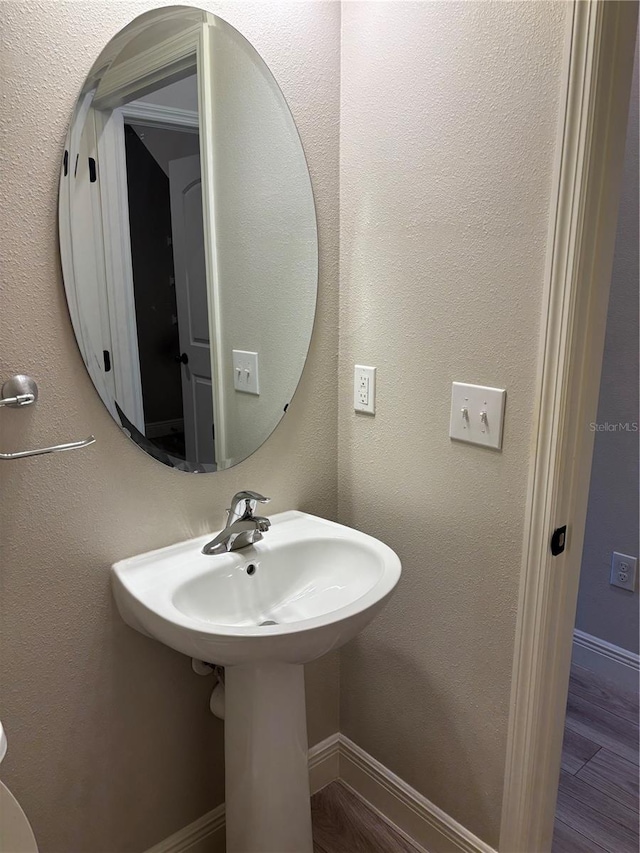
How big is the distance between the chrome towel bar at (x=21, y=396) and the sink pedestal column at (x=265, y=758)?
0.56 meters

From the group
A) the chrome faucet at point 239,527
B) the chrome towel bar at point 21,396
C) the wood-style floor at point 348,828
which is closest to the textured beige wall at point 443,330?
the wood-style floor at point 348,828

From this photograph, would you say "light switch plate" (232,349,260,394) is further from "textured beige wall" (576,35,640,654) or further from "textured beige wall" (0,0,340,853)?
"textured beige wall" (576,35,640,654)

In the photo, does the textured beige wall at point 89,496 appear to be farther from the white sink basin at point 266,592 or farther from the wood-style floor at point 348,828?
the wood-style floor at point 348,828

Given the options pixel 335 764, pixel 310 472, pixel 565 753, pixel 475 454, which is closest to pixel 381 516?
pixel 310 472

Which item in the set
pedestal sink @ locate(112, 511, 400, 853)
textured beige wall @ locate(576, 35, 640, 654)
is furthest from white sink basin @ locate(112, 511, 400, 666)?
textured beige wall @ locate(576, 35, 640, 654)

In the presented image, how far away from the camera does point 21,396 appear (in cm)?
113

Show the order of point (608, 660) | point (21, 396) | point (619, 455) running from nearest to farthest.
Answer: point (21, 396) → point (619, 455) → point (608, 660)

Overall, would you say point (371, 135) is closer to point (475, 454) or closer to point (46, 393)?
point (475, 454)

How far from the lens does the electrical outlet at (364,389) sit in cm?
156

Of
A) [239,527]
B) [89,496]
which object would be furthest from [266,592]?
[89,496]

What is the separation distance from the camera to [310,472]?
1.66 m

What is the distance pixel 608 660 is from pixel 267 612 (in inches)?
57.8

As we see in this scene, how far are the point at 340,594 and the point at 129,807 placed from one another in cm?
65

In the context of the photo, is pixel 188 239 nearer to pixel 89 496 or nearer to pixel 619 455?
pixel 89 496
